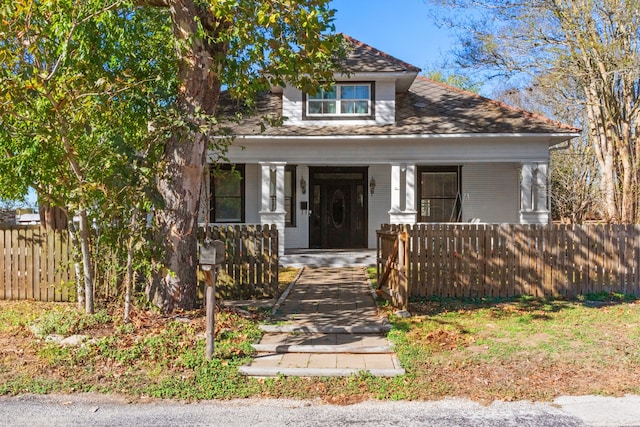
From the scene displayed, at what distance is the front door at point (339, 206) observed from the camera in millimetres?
16141

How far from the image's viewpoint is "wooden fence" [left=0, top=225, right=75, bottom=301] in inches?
350

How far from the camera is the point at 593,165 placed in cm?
2092

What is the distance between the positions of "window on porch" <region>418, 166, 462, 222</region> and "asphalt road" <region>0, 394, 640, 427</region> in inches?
446

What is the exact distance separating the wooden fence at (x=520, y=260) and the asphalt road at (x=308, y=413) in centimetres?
443

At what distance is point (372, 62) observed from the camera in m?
14.3

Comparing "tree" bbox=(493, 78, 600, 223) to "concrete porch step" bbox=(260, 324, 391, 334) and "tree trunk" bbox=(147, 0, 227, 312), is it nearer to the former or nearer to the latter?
"concrete porch step" bbox=(260, 324, 391, 334)

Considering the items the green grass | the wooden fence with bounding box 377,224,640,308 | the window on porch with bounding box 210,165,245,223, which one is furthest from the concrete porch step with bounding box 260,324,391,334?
the window on porch with bounding box 210,165,245,223

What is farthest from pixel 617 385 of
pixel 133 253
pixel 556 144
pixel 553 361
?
pixel 556 144

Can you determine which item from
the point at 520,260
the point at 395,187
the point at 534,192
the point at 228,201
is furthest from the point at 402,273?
the point at 228,201

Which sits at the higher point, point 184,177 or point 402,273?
point 184,177

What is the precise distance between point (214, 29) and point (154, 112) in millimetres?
1621

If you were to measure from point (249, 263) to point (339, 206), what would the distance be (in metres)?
7.46

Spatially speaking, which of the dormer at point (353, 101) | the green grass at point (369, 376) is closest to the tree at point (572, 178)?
the dormer at point (353, 101)

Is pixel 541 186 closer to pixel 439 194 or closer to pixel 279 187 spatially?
pixel 439 194
